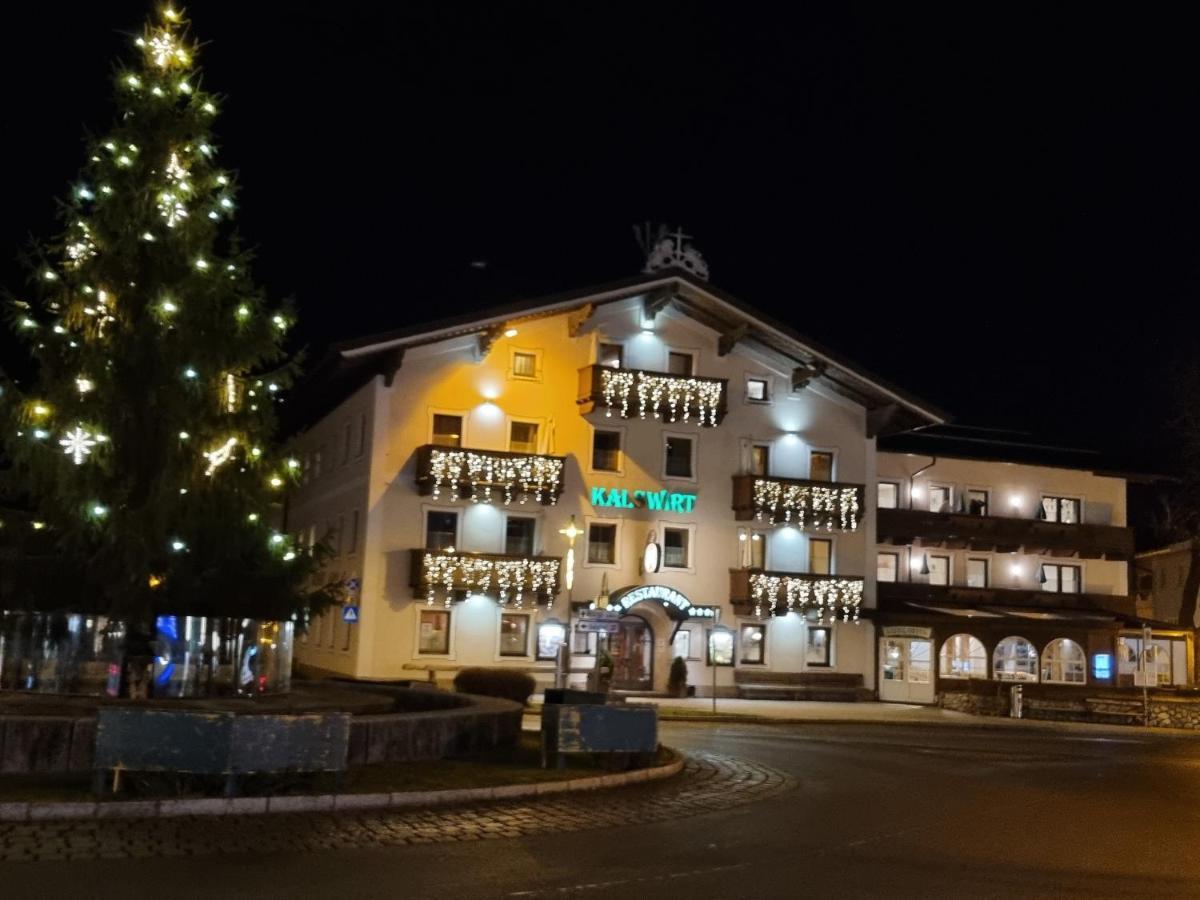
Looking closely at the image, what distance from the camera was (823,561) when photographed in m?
46.5

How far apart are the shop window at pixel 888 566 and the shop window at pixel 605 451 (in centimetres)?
1176

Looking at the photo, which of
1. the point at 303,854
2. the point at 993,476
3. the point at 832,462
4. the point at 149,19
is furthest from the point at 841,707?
the point at 303,854

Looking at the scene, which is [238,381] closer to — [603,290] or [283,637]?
[283,637]

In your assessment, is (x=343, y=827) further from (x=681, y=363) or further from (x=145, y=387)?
(x=681, y=363)

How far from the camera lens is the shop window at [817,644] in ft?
150

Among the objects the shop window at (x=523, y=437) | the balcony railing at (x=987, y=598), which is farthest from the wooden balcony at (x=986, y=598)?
the shop window at (x=523, y=437)

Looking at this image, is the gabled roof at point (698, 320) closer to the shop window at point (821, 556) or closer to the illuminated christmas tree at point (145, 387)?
the shop window at point (821, 556)

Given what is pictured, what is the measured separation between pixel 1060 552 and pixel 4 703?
1660 inches

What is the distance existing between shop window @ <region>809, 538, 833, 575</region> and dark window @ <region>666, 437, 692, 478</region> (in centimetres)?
517

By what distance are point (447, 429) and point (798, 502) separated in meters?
11.6

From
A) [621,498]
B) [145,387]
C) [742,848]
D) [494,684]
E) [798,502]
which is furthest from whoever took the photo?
[798,502]

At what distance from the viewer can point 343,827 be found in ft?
42.1

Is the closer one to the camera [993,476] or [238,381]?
[238,381]

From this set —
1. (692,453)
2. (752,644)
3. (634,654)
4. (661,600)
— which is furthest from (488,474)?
(752,644)
